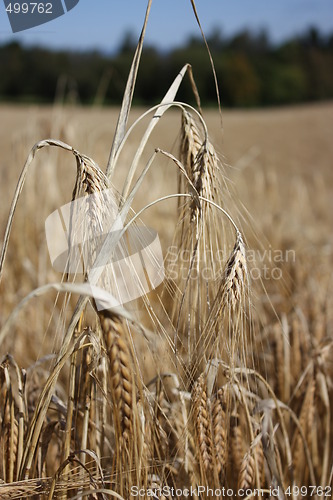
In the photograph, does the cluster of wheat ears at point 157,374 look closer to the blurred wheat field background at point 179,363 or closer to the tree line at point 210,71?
the blurred wheat field background at point 179,363

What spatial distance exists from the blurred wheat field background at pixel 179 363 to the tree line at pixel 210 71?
559 cm

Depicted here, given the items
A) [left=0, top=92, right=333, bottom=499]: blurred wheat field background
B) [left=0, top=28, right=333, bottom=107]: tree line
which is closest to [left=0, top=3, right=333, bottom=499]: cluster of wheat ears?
[left=0, top=92, right=333, bottom=499]: blurred wheat field background

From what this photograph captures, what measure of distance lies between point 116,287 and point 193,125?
216 millimetres

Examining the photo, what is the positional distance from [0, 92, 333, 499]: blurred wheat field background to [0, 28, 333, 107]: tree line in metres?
5.59

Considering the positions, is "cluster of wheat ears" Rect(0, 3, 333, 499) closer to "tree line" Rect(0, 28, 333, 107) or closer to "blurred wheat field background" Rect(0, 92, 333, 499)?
"blurred wheat field background" Rect(0, 92, 333, 499)

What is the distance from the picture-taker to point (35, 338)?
1.37 metres

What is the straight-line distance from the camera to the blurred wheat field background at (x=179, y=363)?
46 centimetres

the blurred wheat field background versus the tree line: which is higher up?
the tree line

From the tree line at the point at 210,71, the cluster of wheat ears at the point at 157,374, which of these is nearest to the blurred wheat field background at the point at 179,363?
the cluster of wheat ears at the point at 157,374

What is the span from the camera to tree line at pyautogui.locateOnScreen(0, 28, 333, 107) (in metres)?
8.54

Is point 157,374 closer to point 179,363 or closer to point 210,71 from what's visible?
point 179,363

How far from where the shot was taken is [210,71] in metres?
10.2

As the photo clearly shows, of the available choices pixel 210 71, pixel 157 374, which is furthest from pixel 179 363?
pixel 210 71

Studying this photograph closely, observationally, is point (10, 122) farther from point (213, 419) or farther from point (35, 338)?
point (213, 419)
